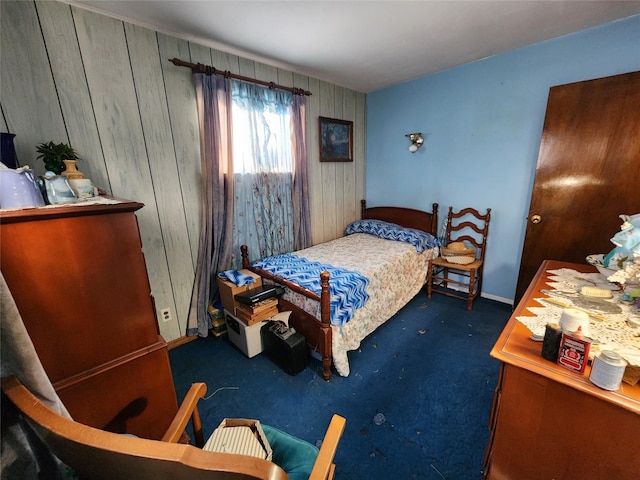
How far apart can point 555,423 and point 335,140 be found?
125 inches

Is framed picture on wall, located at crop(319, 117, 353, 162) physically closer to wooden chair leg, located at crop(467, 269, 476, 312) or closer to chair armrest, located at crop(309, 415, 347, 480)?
wooden chair leg, located at crop(467, 269, 476, 312)

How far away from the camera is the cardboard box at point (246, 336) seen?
210 cm

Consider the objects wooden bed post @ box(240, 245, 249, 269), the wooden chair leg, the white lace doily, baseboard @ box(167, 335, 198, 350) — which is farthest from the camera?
the wooden chair leg

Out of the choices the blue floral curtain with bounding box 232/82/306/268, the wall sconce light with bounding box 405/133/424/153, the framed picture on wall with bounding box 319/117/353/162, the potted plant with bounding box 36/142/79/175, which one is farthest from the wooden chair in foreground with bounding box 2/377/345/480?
the wall sconce light with bounding box 405/133/424/153

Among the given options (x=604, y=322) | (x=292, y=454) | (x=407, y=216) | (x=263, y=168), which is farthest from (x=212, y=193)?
(x=604, y=322)

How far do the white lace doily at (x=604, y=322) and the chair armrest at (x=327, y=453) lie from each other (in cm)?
85

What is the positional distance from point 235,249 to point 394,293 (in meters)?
1.64

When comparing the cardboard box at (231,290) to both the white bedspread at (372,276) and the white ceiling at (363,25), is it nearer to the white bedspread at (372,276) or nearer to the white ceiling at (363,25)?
the white bedspread at (372,276)

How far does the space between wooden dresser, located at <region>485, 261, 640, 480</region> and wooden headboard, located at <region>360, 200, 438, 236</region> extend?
232cm

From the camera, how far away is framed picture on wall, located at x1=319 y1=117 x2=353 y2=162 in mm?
3205

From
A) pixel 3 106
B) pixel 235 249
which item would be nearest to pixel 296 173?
pixel 235 249

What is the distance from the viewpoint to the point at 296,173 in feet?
9.23

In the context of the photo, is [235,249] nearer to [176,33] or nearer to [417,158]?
[176,33]

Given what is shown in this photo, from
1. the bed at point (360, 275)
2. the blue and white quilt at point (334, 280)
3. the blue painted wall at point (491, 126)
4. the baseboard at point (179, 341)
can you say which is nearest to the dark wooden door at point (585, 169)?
the blue painted wall at point (491, 126)
